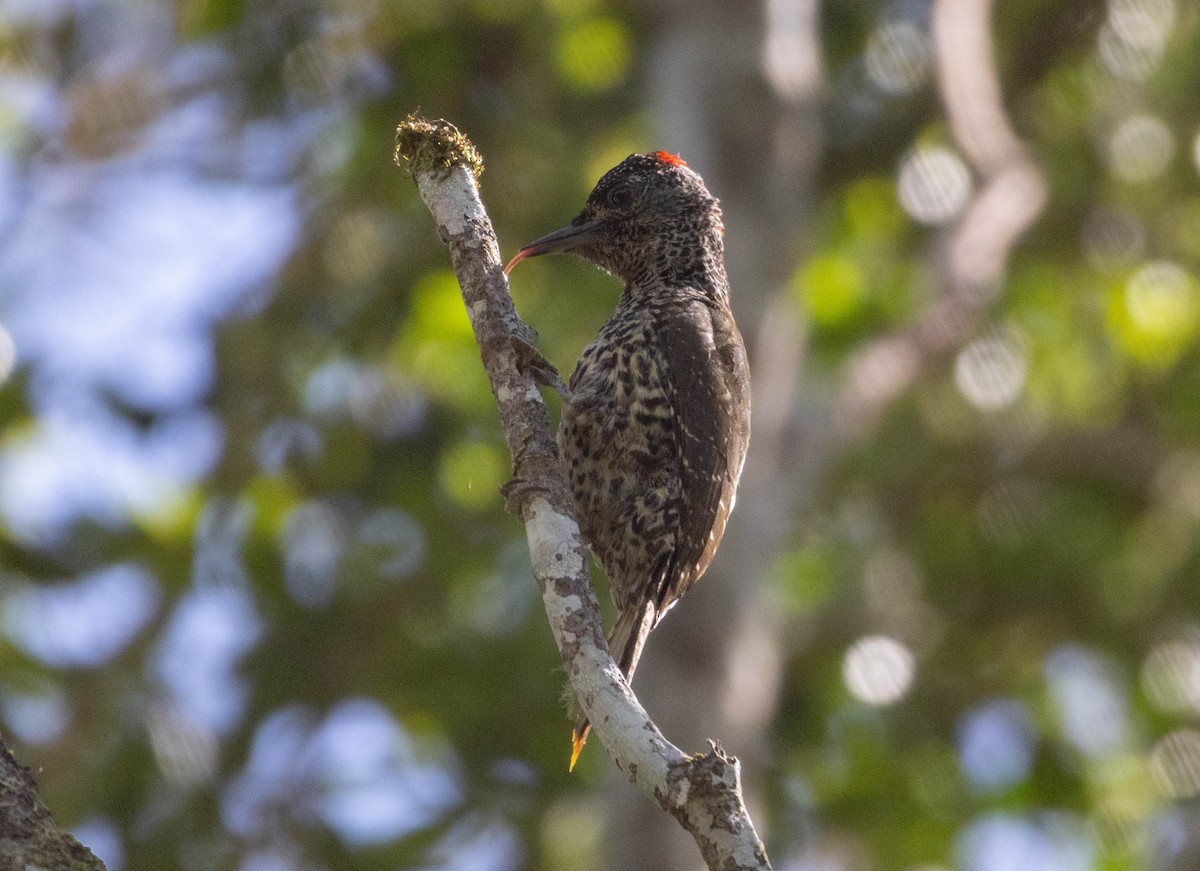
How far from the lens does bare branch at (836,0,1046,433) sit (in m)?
7.41

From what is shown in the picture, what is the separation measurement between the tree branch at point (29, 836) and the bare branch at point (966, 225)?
5.27 meters

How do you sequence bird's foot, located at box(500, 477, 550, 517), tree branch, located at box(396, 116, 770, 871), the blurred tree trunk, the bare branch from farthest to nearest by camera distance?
the bare branch → the blurred tree trunk → bird's foot, located at box(500, 477, 550, 517) → tree branch, located at box(396, 116, 770, 871)

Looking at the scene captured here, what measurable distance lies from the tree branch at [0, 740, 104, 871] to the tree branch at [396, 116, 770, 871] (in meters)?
0.85

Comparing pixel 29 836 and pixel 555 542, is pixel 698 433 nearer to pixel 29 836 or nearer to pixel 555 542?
pixel 555 542

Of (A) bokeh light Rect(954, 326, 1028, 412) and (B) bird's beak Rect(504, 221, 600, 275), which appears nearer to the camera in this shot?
(B) bird's beak Rect(504, 221, 600, 275)

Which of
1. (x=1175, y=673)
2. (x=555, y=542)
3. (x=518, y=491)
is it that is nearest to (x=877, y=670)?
(x=1175, y=673)

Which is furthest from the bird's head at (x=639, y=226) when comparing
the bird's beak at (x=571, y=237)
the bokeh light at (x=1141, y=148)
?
the bokeh light at (x=1141, y=148)

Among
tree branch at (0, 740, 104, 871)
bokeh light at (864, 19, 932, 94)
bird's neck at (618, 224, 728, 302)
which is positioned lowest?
tree branch at (0, 740, 104, 871)

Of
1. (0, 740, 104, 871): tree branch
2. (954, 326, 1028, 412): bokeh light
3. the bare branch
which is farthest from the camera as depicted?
(954, 326, 1028, 412): bokeh light

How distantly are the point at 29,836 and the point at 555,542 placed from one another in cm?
116

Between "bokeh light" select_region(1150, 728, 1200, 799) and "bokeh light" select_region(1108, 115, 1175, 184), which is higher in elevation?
"bokeh light" select_region(1108, 115, 1175, 184)

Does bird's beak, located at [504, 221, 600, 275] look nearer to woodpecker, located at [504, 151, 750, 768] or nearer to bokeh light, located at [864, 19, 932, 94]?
woodpecker, located at [504, 151, 750, 768]

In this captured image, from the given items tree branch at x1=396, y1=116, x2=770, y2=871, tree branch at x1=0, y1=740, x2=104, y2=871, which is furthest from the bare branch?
tree branch at x1=0, y1=740, x2=104, y2=871

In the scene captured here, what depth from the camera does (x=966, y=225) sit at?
7973 millimetres
